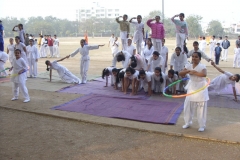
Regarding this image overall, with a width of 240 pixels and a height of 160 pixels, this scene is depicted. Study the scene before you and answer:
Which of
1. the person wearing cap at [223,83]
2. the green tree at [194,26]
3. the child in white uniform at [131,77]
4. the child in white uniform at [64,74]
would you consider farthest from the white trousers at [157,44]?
the green tree at [194,26]

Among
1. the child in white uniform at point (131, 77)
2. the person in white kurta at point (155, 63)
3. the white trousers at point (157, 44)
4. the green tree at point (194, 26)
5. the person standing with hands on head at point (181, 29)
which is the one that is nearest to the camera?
the child in white uniform at point (131, 77)

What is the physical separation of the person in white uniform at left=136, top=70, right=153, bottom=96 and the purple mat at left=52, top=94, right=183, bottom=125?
790 mm

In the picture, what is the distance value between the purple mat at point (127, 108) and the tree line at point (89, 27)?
51.6m

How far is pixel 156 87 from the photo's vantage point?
827 centimetres

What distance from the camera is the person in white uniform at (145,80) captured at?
7670 mm

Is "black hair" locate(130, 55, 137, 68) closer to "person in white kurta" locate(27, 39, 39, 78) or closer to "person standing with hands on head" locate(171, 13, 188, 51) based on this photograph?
"person standing with hands on head" locate(171, 13, 188, 51)

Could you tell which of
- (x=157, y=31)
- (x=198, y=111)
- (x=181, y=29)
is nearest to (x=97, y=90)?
(x=157, y=31)

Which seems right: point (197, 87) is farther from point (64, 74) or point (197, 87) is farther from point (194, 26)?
point (194, 26)

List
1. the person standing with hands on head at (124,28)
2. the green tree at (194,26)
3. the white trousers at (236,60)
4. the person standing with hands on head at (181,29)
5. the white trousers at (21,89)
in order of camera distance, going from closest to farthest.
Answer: the white trousers at (21,89)
the person standing with hands on head at (181,29)
the person standing with hands on head at (124,28)
the white trousers at (236,60)
the green tree at (194,26)

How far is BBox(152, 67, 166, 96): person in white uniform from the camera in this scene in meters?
7.74

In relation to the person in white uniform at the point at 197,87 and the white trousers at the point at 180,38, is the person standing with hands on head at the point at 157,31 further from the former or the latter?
the person in white uniform at the point at 197,87

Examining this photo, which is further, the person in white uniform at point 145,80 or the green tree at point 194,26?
the green tree at point 194,26

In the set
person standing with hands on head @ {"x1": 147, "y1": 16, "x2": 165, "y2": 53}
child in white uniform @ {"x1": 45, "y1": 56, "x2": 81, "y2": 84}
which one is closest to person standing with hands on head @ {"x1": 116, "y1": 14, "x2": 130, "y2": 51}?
person standing with hands on head @ {"x1": 147, "y1": 16, "x2": 165, "y2": 53}

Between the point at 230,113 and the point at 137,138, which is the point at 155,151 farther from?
the point at 230,113
